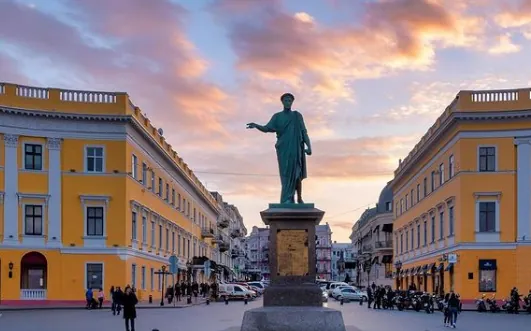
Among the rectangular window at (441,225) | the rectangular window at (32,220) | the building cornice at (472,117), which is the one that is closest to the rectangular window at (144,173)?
the rectangular window at (32,220)

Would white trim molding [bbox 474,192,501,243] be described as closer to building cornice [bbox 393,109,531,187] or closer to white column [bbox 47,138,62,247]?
building cornice [bbox 393,109,531,187]

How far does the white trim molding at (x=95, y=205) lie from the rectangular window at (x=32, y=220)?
272 centimetres

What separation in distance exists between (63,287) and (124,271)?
3.82 m

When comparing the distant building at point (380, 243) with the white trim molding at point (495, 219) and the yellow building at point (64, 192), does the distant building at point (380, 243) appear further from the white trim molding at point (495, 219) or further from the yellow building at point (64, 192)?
the yellow building at point (64, 192)

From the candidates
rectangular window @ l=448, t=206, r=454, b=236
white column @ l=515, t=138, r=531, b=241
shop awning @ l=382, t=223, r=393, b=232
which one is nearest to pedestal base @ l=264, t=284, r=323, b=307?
white column @ l=515, t=138, r=531, b=241

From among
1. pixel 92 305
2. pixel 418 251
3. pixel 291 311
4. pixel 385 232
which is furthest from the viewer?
pixel 385 232

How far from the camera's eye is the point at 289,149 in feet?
66.0

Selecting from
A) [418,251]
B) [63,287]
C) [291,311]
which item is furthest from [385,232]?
[291,311]

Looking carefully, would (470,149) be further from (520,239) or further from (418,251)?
(418,251)

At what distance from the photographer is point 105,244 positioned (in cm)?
5053

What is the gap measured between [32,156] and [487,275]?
28.9 m

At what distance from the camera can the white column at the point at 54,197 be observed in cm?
4978

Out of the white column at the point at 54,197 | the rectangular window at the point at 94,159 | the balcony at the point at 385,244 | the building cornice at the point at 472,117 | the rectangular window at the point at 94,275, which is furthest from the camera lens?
the balcony at the point at 385,244

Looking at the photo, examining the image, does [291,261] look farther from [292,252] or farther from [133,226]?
[133,226]
